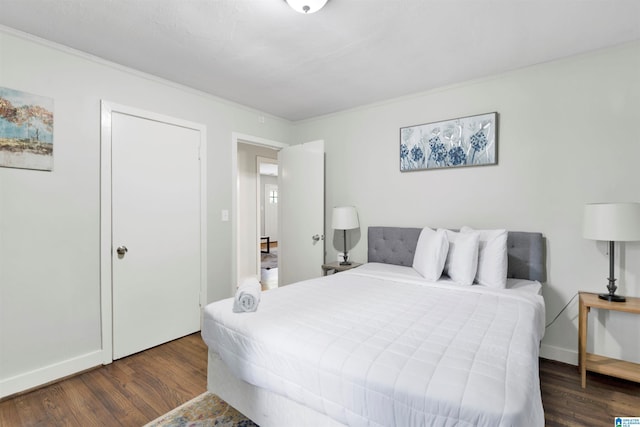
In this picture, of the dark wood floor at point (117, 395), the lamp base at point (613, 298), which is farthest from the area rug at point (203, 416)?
the lamp base at point (613, 298)

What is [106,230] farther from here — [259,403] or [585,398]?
[585,398]

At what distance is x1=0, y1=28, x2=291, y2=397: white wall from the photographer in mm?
2102

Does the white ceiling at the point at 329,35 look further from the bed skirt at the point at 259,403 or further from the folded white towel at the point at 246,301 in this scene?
the bed skirt at the point at 259,403

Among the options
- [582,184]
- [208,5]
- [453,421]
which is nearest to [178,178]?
[208,5]

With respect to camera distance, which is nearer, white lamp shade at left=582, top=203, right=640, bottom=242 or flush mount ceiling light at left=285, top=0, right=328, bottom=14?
flush mount ceiling light at left=285, top=0, right=328, bottom=14

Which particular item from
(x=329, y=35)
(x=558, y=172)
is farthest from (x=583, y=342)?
(x=329, y=35)

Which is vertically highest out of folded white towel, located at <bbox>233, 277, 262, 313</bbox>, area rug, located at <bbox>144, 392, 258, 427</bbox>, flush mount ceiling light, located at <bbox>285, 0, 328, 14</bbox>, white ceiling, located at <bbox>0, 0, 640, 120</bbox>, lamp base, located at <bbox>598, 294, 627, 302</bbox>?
white ceiling, located at <bbox>0, 0, 640, 120</bbox>

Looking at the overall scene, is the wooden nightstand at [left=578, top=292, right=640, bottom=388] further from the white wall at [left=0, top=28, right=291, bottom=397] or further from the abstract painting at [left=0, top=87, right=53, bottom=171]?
the abstract painting at [left=0, top=87, right=53, bottom=171]

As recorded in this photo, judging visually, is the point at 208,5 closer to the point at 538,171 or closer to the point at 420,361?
the point at 420,361

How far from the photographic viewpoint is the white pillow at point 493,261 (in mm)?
2332

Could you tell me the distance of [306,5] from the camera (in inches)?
69.9

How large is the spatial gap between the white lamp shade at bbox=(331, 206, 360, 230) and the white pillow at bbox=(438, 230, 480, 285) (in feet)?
4.11

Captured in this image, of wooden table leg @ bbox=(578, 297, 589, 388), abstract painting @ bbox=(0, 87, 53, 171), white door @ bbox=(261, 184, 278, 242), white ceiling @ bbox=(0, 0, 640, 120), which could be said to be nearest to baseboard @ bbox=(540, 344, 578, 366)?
wooden table leg @ bbox=(578, 297, 589, 388)

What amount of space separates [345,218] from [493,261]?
1.60m
